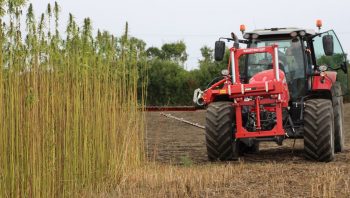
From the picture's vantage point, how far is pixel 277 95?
28.9 ft

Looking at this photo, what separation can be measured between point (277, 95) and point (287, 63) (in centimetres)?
106

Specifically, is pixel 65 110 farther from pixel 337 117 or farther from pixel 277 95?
pixel 337 117

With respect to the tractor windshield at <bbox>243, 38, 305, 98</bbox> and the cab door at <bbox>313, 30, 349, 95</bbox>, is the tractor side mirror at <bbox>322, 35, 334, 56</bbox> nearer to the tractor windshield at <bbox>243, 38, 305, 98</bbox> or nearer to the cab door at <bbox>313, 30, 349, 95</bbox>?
the tractor windshield at <bbox>243, 38, 305, 98</bbox>

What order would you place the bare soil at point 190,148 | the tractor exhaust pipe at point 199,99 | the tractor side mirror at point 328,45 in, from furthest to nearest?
the tractor exhaust pipe at point 199,99, the bare soil at point 190,148, the tractor side mirror at point 328,45

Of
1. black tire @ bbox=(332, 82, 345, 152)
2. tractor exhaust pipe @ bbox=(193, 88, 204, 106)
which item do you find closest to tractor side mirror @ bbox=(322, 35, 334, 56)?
black tire @ bbox=(332, 82, 345, 152)

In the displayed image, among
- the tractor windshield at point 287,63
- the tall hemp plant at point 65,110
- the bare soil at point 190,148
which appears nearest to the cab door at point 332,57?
the tractor windshield at point 287,63

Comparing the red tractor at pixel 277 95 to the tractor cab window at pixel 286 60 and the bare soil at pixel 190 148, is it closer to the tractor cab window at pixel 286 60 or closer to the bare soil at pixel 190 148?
the tractor cab window at pixel 286 60

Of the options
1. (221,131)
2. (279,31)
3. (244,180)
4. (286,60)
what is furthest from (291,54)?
(244,180)

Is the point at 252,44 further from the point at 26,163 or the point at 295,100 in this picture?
the point at 26,163

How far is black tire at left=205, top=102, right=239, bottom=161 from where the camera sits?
8.96 m

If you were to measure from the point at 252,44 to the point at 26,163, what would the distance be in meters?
6.14

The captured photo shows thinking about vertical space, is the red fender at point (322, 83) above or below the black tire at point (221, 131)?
above

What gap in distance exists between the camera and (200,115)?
2100cm

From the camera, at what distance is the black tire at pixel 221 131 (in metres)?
8.96
